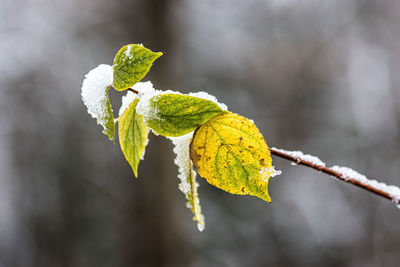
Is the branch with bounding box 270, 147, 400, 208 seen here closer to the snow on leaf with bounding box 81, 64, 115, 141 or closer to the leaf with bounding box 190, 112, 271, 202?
the leaf with bounding box 190, 112, 271, 202

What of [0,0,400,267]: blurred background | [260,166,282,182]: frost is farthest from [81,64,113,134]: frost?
[0,0,400,267]: blurred background

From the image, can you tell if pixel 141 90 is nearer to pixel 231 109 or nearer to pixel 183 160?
pixel 183 160

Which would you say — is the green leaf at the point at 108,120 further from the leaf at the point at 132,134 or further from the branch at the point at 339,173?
the branch at the point at 339,173

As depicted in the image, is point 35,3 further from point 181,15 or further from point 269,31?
point 269,31

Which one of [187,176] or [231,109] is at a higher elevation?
[231,109]

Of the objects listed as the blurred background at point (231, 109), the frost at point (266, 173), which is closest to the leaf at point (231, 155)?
the frost at point (266, 173)

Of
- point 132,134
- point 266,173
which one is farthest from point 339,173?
point 132,134

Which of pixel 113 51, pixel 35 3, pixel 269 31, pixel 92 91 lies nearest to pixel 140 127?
pixel 92 91
